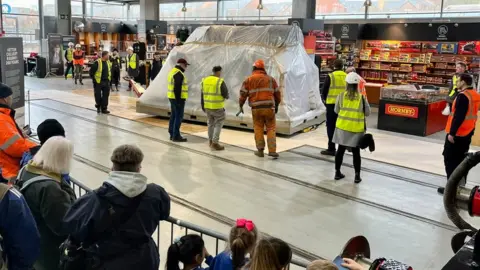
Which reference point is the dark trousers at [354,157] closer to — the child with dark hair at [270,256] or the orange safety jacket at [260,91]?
the orange safety jacket at [260,91]

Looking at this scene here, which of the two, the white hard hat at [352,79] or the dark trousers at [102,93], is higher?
the white hard hat at [352,79]

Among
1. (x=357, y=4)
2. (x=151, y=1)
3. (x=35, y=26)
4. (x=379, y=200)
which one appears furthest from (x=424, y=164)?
(x=35, y=26)

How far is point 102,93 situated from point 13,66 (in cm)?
497

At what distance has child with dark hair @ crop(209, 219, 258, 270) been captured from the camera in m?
2.60

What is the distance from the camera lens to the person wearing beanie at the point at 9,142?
4.24 metres

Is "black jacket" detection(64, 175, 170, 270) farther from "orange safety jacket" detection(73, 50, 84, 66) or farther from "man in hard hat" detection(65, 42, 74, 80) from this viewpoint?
"man in hard hat" detection(65, 42, 74, 80)

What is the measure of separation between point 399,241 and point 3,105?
409cm

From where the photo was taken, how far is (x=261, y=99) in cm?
789

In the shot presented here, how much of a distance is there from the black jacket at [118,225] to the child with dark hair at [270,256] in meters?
0.71

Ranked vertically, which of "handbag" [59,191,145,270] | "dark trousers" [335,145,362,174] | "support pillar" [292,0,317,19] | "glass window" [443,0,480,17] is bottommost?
"dark trousers" [335,145,362,174]

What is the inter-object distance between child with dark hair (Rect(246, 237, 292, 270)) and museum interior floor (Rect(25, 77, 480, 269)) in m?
2.45

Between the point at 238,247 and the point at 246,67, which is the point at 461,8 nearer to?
the point at 246,67

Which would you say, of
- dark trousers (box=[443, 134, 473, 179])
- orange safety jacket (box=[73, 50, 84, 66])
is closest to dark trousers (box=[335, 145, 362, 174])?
dark trousers (box=[443, 134, 473, 179])

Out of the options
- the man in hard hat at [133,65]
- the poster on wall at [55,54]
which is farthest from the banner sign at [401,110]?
the poster on wall at [55,54]
